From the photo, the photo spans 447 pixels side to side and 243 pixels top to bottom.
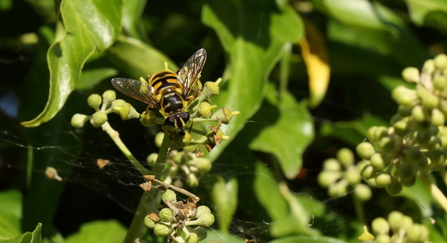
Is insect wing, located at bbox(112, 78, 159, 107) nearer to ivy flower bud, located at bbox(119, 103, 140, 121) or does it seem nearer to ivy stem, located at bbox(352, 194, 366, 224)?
ivy flower bud, located at bbox(119, 103, 140, 121)

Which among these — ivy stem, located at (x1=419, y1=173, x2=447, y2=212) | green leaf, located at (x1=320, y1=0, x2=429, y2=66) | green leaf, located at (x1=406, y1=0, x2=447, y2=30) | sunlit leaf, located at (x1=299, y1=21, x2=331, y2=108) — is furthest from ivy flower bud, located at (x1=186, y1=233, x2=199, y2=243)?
green leaf, located at (x1=406, y1=0, x2=447, y2=30)

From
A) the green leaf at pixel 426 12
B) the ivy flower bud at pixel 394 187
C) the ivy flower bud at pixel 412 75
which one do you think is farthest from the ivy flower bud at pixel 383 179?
the green leaf at pixel 426 12

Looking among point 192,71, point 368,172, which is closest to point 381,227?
point 368,172

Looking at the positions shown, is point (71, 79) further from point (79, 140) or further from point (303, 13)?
point (303, 13)

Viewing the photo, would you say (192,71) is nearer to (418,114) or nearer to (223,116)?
(223,116)

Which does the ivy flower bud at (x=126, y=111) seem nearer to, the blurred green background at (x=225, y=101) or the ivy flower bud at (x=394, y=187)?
the blurred green background at (x=225, y=101)

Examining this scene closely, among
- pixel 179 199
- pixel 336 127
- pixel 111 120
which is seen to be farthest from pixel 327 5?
pixel 179 199
